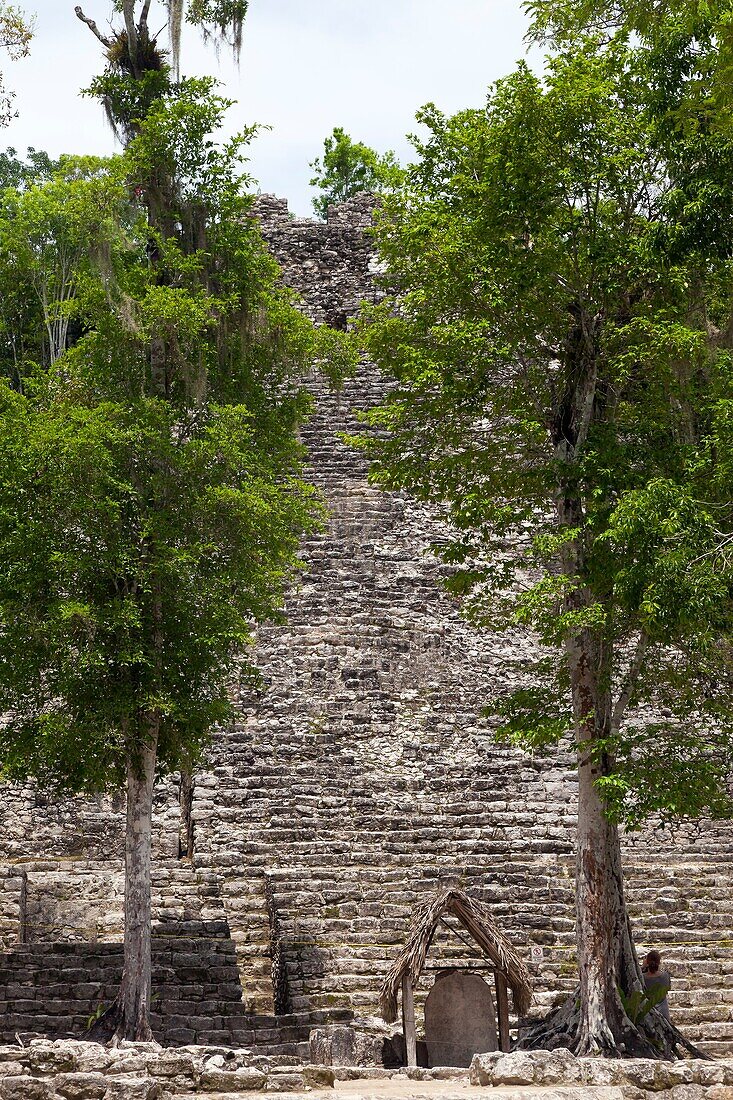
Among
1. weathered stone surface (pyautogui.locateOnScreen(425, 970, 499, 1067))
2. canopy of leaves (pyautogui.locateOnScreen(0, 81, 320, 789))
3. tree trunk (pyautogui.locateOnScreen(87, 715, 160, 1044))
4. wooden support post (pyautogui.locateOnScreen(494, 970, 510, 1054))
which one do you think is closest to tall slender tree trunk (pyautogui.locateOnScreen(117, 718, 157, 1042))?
tree trunk (pyautogui.locateOnScreen(87, 715, 160, 1044))

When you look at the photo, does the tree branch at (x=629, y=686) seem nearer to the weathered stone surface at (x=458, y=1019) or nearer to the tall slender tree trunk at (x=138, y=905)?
the weathered stone surface at (x=458, y=1019)

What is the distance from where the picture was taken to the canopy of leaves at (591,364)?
982 centimetres

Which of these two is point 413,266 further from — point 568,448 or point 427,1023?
point 427,1023

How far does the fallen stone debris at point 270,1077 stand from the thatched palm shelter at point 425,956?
7.13 ft

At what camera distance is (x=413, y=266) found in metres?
11.9

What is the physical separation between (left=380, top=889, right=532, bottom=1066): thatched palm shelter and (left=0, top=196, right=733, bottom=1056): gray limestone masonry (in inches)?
13.0

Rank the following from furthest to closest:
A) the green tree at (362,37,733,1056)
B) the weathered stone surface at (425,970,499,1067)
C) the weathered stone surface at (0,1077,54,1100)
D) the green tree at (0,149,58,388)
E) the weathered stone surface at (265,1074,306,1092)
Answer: the green tree at (0,149,58,388)
the weathered stone surface at (425,970,499,1067)
the green tree at (362,37,733,1056)
the weathered stone surface at (265,1074,306,1092)
the weathered stone surface at (0,1077,54,1100)

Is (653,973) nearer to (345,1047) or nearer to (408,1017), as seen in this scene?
(408,1017)

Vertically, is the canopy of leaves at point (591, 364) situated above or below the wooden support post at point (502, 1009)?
above

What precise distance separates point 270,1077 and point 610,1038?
3.15 m

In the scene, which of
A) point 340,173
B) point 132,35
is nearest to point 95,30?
point 132,35

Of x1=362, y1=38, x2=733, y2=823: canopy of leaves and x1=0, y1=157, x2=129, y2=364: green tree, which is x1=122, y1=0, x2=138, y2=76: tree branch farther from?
x1=362, y1=38, x2=733, y2=823: canopy of leaves

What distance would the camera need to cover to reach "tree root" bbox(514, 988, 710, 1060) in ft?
31.1

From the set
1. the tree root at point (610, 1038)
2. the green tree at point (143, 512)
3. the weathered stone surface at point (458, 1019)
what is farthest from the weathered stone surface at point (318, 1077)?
the weathered stone surface at point (458, 1019)
